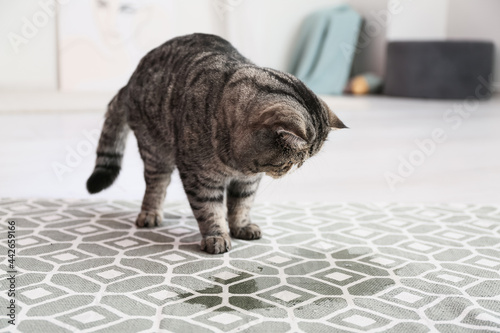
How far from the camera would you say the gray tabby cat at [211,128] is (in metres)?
1.50

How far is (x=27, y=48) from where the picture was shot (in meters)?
4.64

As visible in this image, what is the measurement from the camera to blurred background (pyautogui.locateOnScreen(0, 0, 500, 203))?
2572mm

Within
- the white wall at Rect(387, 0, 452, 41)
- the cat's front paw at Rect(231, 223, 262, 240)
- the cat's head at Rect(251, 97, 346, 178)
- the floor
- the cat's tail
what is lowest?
the floor

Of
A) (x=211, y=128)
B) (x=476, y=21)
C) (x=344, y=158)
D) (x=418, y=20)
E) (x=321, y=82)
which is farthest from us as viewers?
(x=418, y=20)

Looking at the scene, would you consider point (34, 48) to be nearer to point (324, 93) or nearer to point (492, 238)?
point (324, 93)

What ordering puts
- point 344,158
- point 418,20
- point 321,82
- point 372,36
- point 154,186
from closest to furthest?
point 154,186 → point 344,158 → point 321,82 → point 418,20 → point 372,36

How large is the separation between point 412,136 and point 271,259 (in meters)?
2.20

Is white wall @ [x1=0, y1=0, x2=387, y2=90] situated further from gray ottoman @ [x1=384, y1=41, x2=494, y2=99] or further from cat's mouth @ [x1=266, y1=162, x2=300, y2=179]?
cat's mouth @ [x1=266, y1=162, x2=300, y2=179]

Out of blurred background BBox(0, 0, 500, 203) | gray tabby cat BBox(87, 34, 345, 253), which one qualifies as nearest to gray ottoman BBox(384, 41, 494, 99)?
blurred background BBox(0, 0, 500, 203)

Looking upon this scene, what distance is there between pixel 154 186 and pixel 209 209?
0.30m

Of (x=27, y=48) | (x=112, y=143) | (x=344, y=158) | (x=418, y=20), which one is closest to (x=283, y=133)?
(x=112, y=143)

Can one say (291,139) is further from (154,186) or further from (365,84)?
(365,84)

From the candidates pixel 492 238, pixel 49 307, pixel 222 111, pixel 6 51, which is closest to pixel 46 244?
pixel 49 307

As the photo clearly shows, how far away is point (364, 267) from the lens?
5.23 feet
